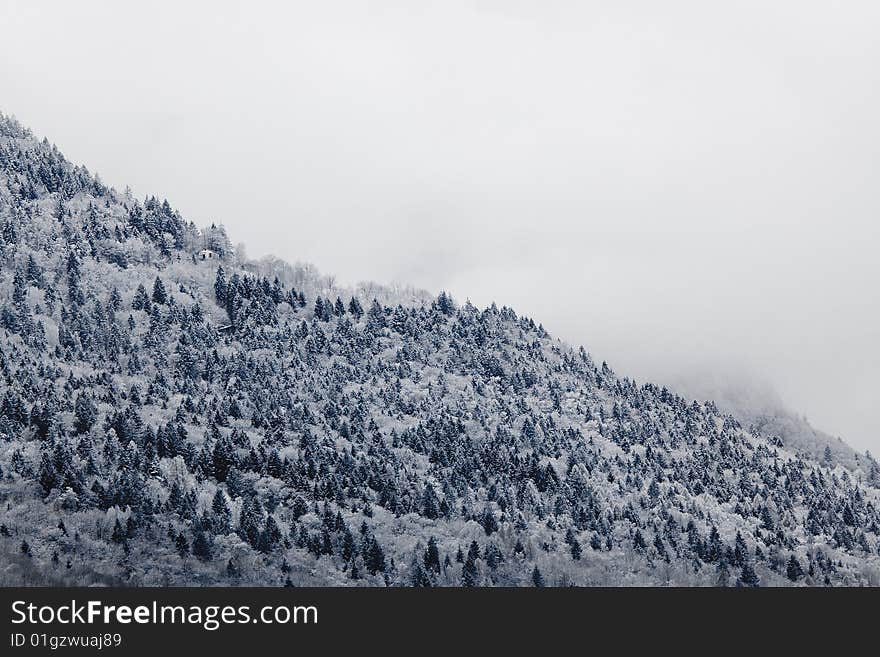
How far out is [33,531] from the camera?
199375 mm
